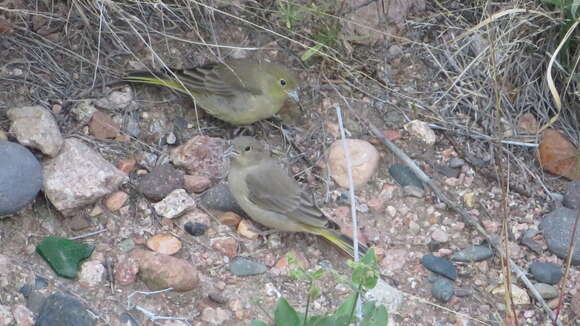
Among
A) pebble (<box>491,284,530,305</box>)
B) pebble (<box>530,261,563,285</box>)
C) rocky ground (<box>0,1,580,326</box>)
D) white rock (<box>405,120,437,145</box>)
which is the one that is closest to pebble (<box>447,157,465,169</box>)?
rocky ground (<box>0,1,580,326</box>)

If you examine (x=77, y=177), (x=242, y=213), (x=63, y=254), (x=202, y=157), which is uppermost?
(x=77, y=177)

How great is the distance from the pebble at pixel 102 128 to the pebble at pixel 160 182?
336 mm

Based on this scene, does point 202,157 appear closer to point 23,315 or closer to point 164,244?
point 164,244

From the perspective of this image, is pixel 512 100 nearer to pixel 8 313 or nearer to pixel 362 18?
pixel 362 18

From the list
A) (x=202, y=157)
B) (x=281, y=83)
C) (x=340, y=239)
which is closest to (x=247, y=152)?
(x=202, y=157)

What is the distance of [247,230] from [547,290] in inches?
64.1

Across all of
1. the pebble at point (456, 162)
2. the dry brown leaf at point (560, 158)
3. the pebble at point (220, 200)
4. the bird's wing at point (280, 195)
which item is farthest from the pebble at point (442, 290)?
the dry brown leaf at point (560, 158)

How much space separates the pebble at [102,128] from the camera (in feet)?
16.7

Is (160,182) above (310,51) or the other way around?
the other way around

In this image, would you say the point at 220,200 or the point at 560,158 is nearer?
the point at 220,200

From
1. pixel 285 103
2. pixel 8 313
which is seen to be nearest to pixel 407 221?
pixel 285 103

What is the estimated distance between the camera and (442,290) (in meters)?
4.72

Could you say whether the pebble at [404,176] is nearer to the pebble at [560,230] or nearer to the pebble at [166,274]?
the pebble at [560,230]

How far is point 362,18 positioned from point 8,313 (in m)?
3.15
